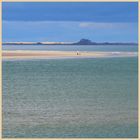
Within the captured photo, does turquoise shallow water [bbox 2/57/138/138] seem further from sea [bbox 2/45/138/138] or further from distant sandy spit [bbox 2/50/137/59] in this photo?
distant sandy spit [bbox 2/50/137/59]

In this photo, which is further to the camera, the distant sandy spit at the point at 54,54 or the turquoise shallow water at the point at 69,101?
the distant sandy spit at the point at 54,54

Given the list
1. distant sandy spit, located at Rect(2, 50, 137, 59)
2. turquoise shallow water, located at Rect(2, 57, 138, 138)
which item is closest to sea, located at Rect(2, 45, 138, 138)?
turquoise shallow water, located at Rect(2, 57, 138, 138)

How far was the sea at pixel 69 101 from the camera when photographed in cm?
854

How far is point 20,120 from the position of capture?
9.28 metres

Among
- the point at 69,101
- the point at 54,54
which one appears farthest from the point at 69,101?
the point at 54,54

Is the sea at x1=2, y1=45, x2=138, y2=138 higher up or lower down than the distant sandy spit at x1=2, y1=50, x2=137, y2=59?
lower down

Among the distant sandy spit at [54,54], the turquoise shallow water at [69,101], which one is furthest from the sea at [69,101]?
the distant sandy spit at [54,54]

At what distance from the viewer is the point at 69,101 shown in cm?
1232

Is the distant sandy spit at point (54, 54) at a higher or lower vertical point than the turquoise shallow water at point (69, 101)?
higher

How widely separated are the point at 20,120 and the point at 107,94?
432 centimetres

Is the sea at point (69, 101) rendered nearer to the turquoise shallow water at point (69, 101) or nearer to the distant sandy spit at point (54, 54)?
the turquoise shallow water at point (69, 101)

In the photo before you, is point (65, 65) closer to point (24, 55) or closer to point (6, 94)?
point (24, 55)

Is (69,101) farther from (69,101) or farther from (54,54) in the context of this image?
(54,54)

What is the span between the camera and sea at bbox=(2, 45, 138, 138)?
28.0 feet
